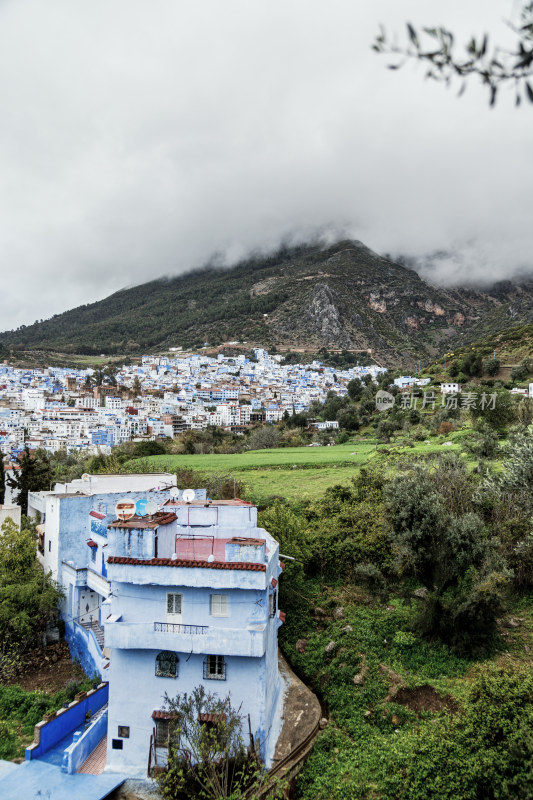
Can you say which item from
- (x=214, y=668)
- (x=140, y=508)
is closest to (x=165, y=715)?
(x=214, y=668)

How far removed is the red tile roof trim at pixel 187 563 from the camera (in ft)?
34.7

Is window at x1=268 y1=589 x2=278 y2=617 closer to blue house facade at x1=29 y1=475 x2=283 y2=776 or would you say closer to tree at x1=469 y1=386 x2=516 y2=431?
blue house facade at x1=29 y1=475 x2=283 y2=776

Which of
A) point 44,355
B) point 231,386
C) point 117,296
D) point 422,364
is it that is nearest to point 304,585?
point 231,386

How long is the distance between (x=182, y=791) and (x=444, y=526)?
9303 mm

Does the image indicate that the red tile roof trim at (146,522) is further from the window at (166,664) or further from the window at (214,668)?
the window at (214,668)

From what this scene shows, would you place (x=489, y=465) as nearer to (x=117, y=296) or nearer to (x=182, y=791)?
(x=182, y=791)

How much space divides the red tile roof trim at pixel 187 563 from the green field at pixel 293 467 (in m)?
13.2

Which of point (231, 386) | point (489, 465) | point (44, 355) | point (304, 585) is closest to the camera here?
point (304, 585)

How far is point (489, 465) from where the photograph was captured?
70.5 ft

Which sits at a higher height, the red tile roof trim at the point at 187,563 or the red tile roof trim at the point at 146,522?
→ the red tile roof trim at the point at 146,522

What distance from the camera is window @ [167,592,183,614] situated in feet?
35.9

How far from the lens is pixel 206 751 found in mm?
9477

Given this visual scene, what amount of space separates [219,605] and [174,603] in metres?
0.96

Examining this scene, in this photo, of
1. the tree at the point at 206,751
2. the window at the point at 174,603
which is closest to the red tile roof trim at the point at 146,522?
the window at the point at 174,603
